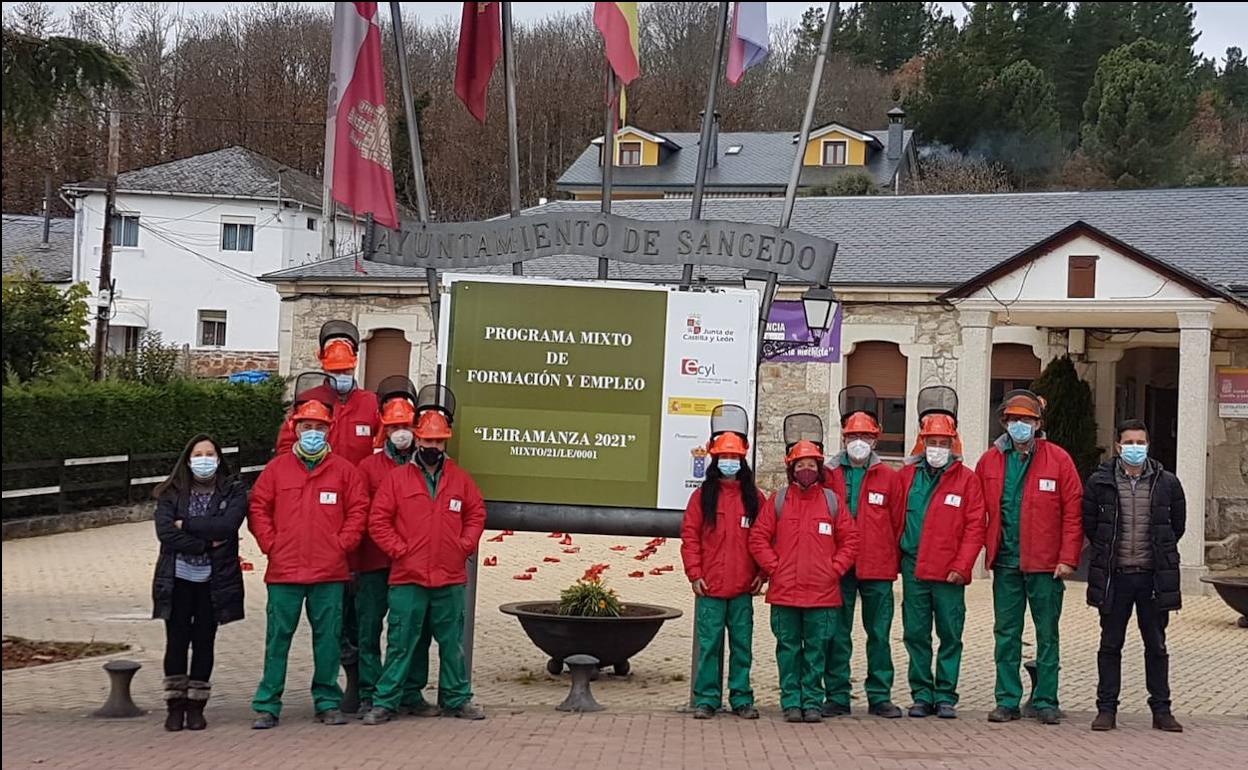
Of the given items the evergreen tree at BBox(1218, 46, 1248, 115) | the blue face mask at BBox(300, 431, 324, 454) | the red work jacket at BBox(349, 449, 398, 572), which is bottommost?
the red work jacket at BBox(349, 449, 398, 572)

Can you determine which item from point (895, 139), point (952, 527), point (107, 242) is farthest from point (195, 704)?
point (895, 139)

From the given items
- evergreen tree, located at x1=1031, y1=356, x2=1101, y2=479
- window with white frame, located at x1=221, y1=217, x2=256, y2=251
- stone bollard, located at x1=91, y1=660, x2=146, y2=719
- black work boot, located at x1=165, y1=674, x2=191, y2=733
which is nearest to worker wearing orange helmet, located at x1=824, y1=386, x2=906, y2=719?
black work boot, located at x1=165, y1=674, x2=191, y2=733

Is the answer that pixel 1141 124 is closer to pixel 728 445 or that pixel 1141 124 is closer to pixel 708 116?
pixel 708 116

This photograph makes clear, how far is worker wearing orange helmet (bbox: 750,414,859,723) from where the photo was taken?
9.00 meters

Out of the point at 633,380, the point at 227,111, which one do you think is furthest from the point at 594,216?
the point at 227,111

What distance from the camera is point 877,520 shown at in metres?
9.30

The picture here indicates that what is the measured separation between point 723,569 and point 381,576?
2026 millimetres

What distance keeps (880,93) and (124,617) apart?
171 feet

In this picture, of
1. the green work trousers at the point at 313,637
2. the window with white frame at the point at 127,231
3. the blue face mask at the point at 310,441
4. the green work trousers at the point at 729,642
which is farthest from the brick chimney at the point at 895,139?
the green work trousers at the point at 313,637

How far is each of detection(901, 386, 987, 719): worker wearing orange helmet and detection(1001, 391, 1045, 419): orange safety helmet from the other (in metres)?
0.38

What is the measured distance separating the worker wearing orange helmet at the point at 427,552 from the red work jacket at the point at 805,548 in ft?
5.67

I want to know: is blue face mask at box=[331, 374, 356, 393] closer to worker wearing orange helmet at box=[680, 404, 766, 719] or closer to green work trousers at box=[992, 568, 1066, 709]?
worker wearing orange helmet at box=[680, 404, 766, 719]

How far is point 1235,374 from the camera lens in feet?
62.9

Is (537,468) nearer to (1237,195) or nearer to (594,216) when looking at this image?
(594,216)
